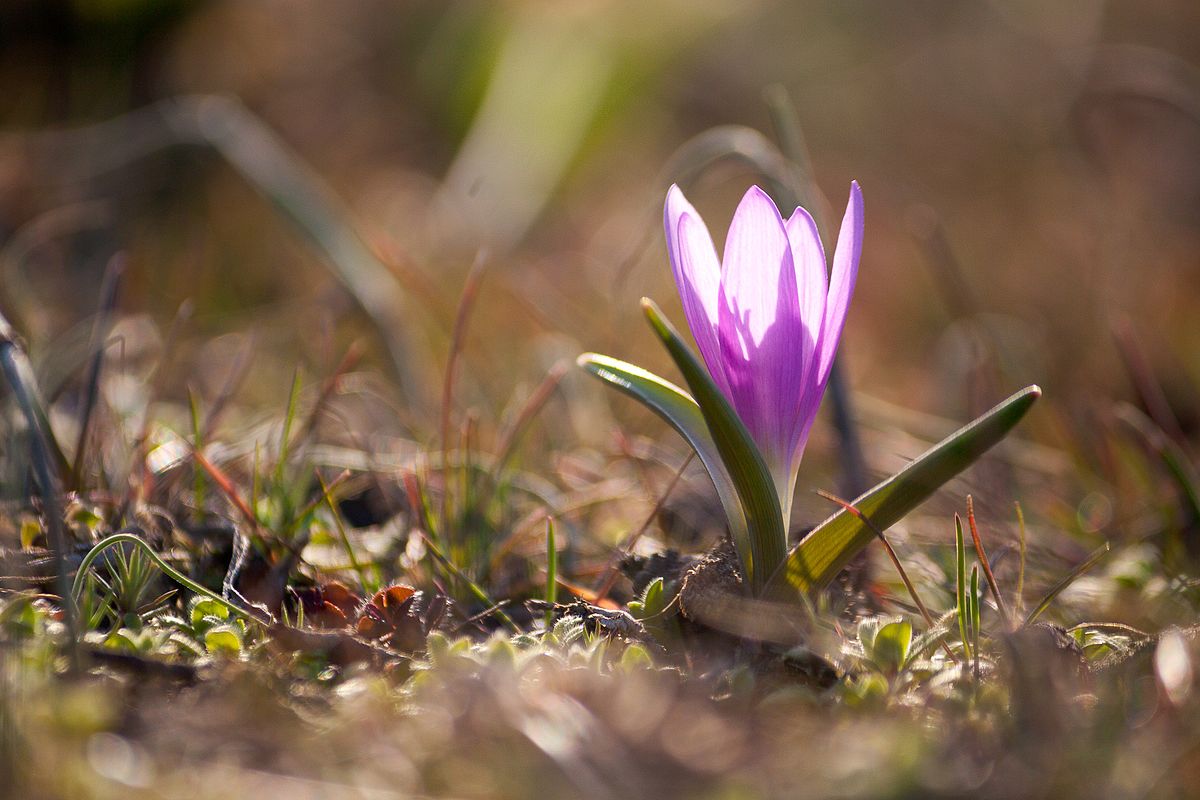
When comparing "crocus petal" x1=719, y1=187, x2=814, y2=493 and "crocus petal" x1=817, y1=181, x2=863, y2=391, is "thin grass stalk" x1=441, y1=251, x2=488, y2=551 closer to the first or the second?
"crocus petal" x1=719, y1=187, x2=814, y2=493

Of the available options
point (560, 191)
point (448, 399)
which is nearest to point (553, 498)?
point (448, 399)

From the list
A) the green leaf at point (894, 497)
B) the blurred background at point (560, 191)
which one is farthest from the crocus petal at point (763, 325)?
the blurred background at point (560, 191)

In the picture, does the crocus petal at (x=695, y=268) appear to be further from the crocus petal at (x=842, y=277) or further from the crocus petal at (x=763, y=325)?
the crocus petal at (x=842, y=277)

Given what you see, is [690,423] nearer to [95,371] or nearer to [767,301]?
[767,301]

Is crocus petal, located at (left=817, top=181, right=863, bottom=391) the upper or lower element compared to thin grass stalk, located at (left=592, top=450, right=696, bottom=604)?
upper

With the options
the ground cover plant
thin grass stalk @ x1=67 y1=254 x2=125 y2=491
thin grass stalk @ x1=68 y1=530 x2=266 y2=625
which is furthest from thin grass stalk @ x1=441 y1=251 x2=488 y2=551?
thin grass stalk @ x1=67 y1=254 x2=125 y2=491

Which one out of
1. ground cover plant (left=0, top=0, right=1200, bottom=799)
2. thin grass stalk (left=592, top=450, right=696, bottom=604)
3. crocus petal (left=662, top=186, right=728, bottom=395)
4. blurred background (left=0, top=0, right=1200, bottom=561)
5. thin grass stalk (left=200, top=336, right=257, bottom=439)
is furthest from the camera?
blurred background (left=0, top=0, right=1200, bottom=561)
